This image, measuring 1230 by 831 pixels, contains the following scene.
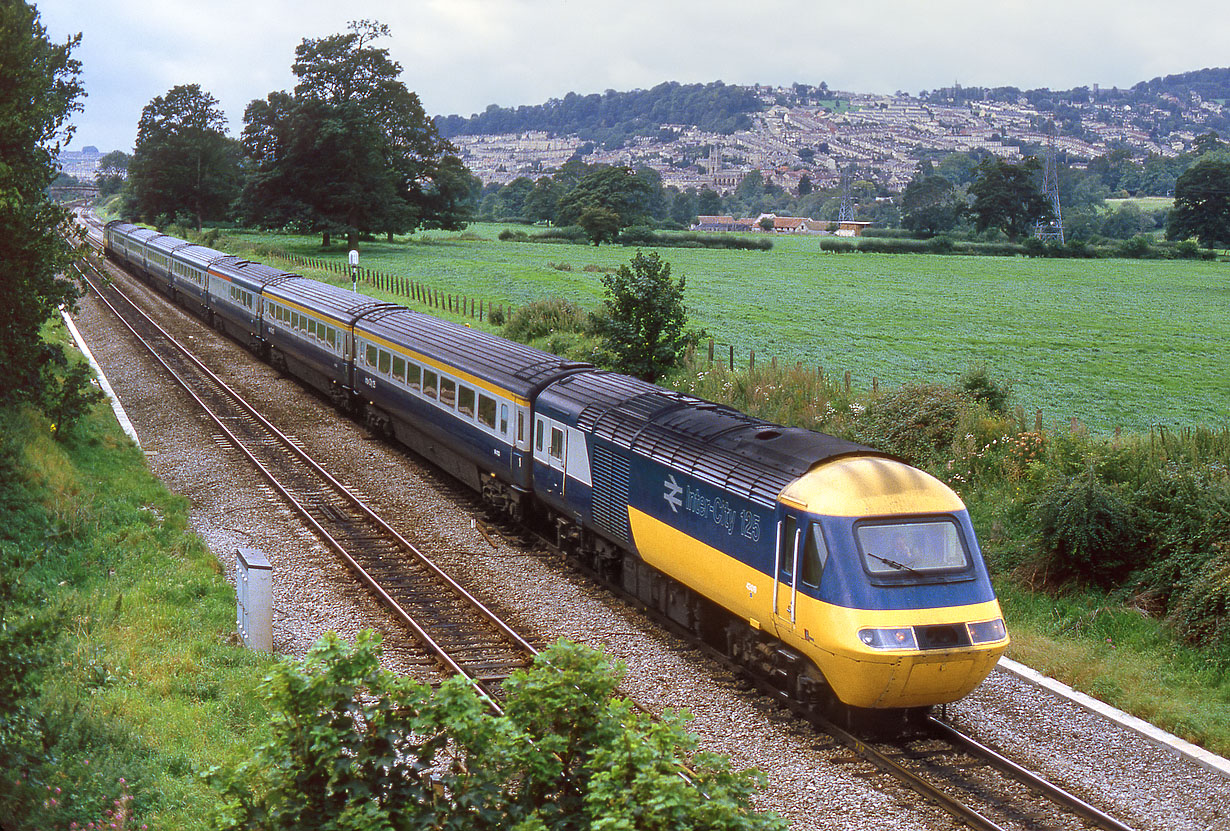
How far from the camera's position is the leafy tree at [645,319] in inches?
1046

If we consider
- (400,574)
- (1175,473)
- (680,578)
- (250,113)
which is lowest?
(400,574)

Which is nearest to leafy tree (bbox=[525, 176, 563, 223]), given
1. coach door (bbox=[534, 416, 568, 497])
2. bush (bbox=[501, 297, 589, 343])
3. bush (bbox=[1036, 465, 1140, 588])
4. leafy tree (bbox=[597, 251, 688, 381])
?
bush (bbox=[501, 297, 589, 343])

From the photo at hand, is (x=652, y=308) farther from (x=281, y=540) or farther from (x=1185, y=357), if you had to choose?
(x=1185, y=357)

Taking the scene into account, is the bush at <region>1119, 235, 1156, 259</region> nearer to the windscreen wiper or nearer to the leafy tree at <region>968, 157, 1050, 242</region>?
the leafy tree at <region>968, 157, 1050, 242</region>

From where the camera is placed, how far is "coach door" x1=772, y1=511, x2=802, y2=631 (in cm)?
1142

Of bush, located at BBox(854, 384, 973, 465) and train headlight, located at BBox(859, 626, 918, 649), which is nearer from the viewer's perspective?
train headlight, located at BBox(859, 626, 918, 649)

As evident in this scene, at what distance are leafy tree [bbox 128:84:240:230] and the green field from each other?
7840mm

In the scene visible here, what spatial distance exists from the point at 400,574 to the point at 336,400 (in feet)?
42.7

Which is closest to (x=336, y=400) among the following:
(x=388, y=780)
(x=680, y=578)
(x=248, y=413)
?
(x=248, y=413)

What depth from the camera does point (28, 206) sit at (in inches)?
758

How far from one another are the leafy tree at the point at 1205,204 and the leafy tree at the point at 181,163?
81199mm

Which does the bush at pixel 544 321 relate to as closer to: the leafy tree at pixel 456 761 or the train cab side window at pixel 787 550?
the train cab side window at pixel 787 550

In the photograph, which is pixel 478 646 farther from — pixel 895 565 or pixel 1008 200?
pixel 1008 200

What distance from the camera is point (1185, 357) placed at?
41.5 metres
